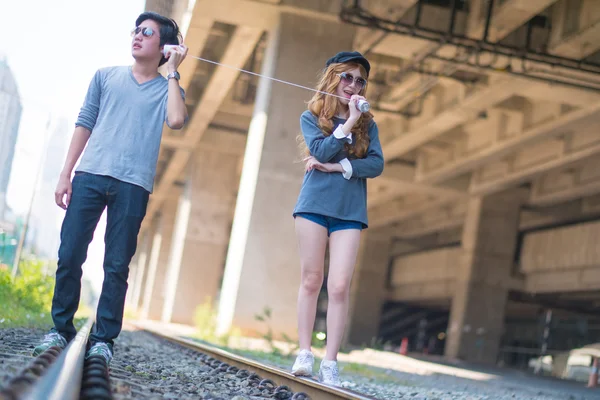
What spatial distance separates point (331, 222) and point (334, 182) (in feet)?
0.73

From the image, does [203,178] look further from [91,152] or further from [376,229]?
[91,152]

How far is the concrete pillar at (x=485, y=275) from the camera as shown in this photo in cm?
2972

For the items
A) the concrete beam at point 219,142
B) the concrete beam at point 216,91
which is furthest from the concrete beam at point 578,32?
the concrete beam at point 219,142

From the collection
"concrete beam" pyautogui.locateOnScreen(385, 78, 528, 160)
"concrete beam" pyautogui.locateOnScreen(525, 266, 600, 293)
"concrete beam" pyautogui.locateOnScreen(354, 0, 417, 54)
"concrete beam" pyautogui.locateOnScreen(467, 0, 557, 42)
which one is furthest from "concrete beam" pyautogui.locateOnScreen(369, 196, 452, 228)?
"concrete beam" pyautogui.locateOnScreen(354, 0, 417, 54)

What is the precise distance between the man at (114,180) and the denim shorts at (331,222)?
2.82 ft

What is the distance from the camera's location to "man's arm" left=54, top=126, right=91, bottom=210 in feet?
16.0

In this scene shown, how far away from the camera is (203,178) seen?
96.2ft

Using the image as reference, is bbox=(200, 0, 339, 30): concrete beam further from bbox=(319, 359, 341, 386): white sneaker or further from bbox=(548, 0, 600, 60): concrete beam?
bbox=(319, 359, 341, 386): white sneaker

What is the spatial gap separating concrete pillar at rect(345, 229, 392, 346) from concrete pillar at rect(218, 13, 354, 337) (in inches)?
1038

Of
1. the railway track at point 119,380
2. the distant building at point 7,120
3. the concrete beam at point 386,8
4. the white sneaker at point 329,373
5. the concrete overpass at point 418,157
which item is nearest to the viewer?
the railway track at point 119,380

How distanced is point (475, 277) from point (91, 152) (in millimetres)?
26366

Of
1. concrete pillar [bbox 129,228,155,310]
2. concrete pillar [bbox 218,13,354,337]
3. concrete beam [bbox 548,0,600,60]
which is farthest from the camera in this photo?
concrete pillar [bbox 129,228,155,310]

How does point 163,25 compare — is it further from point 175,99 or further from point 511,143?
point 511,143

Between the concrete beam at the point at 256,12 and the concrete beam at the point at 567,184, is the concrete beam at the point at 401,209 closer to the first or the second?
the concrete beam at the point at 567,184
